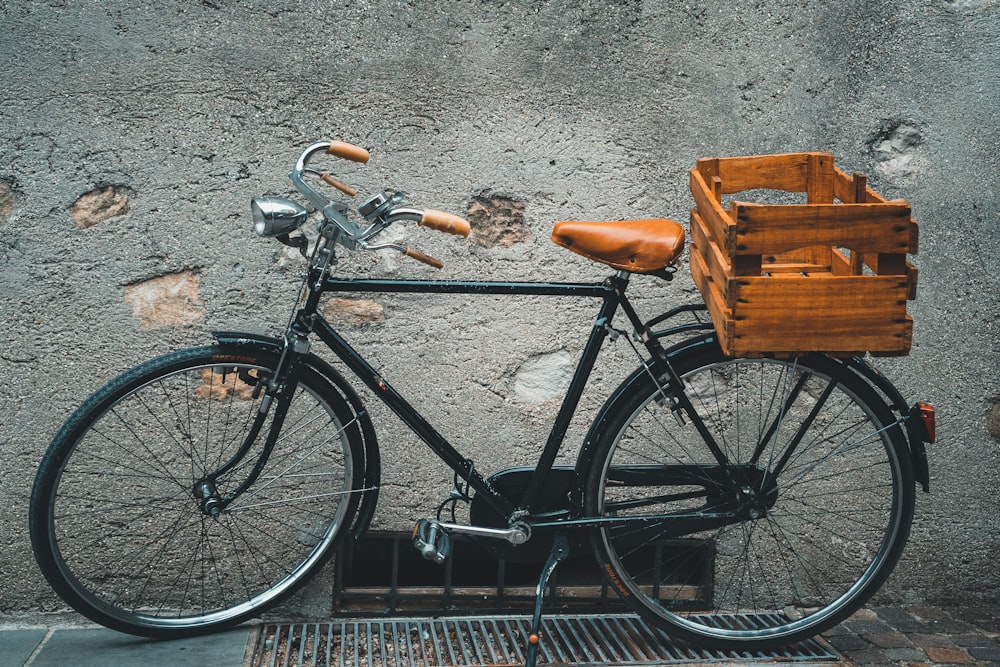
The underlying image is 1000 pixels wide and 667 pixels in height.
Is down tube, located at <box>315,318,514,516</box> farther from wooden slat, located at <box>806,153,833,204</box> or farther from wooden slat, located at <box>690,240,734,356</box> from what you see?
wooden slat, located at <box>806,153,833,204</box>

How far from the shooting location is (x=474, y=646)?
3217mm

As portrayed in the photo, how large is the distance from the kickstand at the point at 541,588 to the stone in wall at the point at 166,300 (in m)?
1.41

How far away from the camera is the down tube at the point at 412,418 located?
293 centimetres

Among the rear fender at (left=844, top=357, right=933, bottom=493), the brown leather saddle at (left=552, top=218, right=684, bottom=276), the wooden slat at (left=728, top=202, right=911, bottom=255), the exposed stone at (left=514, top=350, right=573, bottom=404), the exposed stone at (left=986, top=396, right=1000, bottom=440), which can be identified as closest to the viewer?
the wooden slat at (left=728, top=202, right=911, bottom=255)

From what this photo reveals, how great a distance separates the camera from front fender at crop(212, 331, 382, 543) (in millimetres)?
2848

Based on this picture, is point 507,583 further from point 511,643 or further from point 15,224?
point 15,224

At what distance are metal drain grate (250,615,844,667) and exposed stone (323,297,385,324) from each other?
1.03 metres

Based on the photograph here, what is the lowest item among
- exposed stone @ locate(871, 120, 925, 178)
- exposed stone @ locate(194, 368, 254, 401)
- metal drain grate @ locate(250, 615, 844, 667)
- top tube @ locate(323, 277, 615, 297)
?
metal drain grate @ locate(250, 615, 844, 667)

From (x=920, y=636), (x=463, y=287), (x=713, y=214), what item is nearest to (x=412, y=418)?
(x=463, y=287)

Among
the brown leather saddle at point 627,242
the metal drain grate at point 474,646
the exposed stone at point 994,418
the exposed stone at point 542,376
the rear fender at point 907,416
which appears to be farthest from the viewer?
the exposed stone at point 994,418

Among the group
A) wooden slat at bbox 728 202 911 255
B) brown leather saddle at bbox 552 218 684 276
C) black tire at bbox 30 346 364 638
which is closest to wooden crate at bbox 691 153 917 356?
wooden slat at bbox 728 202 911 255

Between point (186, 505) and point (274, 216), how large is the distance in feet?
4.15

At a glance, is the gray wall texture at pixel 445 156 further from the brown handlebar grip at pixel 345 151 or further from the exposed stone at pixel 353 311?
the brown handlebar grip at pixel 345 151

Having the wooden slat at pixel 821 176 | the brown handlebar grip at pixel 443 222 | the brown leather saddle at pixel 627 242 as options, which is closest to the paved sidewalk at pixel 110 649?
the brown handlebar grip at pixel 443 222
